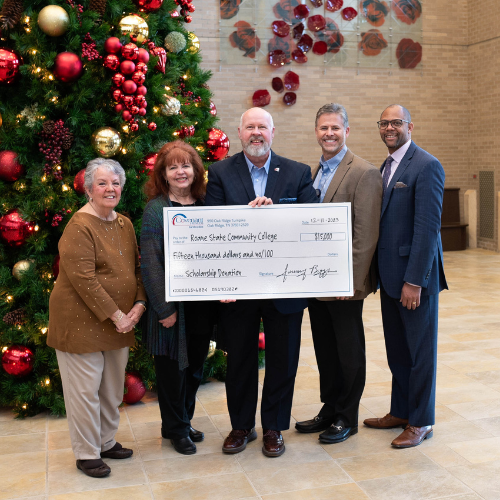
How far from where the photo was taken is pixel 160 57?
3.97m

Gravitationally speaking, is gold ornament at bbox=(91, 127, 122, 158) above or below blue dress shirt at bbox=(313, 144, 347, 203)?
above

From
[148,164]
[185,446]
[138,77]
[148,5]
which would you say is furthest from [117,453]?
[148,5]

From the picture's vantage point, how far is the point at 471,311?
6.59 m

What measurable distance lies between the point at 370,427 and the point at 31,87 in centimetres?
283

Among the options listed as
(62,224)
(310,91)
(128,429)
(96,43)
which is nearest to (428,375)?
(128,429)

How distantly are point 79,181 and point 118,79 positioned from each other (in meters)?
0.65

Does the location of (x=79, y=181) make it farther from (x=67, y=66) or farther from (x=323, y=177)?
(x=323, y=177)

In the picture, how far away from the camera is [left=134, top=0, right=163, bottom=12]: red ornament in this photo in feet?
12.9

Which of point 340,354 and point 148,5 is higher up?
point 148,5

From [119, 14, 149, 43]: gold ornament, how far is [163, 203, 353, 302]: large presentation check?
140 cm

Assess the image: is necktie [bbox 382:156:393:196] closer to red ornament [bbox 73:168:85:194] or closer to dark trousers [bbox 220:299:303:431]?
dark trousers [bbox 220:299:303:431]

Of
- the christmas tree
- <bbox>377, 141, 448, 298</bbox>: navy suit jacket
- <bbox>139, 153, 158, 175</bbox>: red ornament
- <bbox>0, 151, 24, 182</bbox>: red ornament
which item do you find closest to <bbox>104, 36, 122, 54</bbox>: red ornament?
the christmas tree

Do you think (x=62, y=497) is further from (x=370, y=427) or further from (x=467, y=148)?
(x=467, y=148)

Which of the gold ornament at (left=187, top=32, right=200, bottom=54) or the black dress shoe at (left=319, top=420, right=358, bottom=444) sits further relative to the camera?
the gold ornament at (left=187, top=32, right=200, bottom=54)
